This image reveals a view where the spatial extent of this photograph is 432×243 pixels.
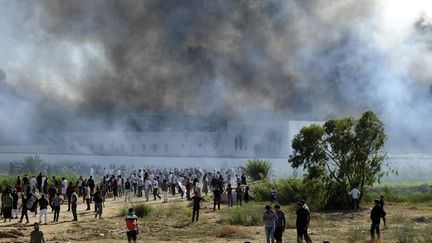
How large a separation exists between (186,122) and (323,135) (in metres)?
28.2

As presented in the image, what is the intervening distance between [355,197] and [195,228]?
334 inches

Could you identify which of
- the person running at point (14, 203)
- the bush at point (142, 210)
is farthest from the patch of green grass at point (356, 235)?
the person running at point (14, 203)

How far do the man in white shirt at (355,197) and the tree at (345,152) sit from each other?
0.73 meters

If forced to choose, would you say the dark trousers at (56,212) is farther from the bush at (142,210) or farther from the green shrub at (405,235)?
the green shrub at (405,235)

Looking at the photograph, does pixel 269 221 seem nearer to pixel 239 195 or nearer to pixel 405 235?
pixel 405 235

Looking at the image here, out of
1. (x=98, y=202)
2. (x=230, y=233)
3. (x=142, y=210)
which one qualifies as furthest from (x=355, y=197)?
(x=98, y=202)

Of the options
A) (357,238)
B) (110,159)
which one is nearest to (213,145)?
(110,159)

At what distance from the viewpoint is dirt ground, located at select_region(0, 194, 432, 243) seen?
1867 cm

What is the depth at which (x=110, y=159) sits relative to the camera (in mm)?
52562

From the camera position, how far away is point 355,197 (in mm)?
26344

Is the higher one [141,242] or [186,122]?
[186,122]

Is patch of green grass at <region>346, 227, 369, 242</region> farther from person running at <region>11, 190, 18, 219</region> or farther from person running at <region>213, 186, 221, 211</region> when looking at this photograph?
person running at <region>11, 190, 18, 219</region>

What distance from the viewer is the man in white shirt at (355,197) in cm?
2628

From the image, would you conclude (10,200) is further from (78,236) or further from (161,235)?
(161,235)
